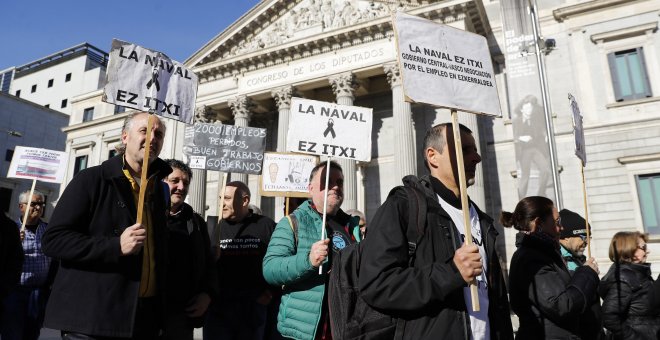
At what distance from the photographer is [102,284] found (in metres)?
2.61

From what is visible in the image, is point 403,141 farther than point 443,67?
Yes

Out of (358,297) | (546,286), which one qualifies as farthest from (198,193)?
(358,297)

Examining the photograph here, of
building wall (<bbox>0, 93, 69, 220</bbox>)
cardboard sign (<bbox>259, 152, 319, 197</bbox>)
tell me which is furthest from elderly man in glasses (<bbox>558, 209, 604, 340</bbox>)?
building wall (<bbox>0, 93, 69, 220</bbox>)

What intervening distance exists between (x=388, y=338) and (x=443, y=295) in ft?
1.29

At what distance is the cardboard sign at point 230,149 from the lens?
24.9 feet

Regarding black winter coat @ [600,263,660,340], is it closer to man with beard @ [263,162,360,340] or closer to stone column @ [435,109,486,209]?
man with beard @ [263,162,360,340]

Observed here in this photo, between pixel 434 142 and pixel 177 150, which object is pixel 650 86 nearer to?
pixel 434 142

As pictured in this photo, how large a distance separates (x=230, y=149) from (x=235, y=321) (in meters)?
3.63

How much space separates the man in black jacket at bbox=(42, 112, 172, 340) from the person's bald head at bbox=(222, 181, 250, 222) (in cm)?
219

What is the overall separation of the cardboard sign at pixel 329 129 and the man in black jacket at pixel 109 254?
8.54ft

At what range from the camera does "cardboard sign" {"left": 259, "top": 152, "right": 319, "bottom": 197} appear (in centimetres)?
725

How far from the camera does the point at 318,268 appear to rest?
360 cm

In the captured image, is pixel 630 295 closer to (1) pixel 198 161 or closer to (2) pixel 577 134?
(2) pixel 577 134

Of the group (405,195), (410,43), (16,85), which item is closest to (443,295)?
(405,195)
